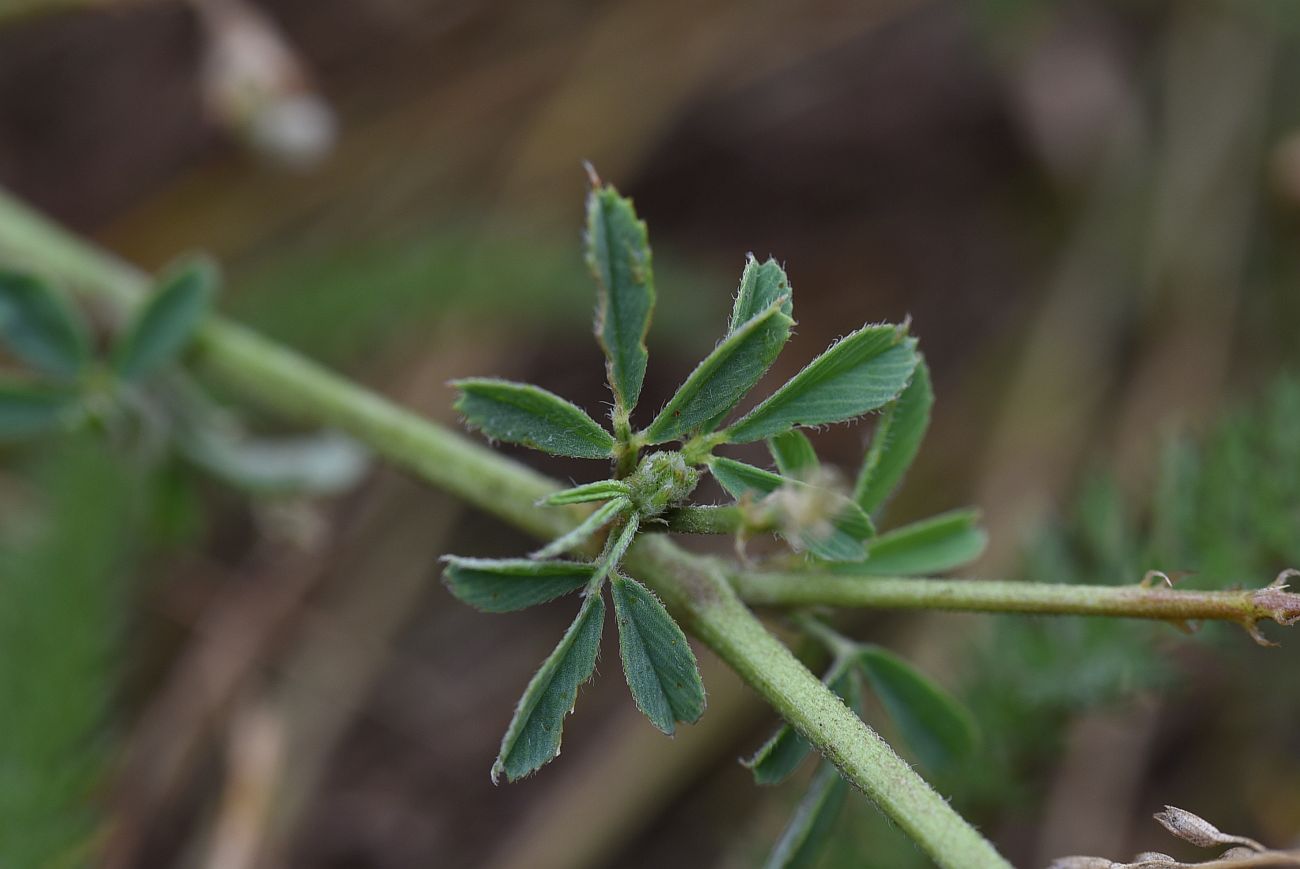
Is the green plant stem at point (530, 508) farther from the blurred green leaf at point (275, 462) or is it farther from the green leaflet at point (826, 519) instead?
the blurred green leaf at point (275, 462)

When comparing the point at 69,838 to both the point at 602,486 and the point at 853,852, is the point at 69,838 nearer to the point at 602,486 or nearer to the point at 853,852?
the point at 853,852

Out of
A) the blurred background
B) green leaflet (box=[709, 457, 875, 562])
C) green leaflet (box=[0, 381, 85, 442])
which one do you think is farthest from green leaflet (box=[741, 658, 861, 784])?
green leaflet (box=[0, 381, 85, 442])

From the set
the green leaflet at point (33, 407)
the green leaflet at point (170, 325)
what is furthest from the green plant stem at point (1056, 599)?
the green leaflet at point (33, 407)

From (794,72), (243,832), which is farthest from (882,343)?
(794,72)

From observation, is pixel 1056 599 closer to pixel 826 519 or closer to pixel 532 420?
pixel 826 519

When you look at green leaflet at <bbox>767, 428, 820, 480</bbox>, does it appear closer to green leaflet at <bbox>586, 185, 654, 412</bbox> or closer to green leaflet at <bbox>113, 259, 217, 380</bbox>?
green leaflet at <bbox>586, 185, 654, 412</bbox>

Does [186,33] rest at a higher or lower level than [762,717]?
higher
